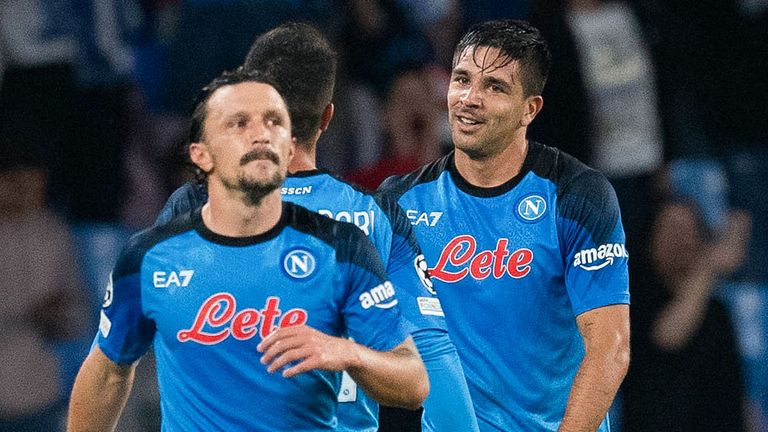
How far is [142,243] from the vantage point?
3.71 metres

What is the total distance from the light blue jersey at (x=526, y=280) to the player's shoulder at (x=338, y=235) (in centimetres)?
104

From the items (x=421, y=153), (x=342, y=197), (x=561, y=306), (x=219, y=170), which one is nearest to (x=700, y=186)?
(x=421, y=153)

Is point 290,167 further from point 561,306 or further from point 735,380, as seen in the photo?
point 735,380

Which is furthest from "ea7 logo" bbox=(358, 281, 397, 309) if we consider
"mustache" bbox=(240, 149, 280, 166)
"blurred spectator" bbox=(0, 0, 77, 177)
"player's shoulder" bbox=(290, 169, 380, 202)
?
"blurred spectator" bbox=(0, 0, 77, 177)

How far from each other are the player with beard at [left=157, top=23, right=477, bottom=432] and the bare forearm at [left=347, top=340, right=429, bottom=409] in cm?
69

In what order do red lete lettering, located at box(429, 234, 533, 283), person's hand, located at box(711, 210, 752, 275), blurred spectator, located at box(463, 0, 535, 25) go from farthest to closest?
blurred spectator, located at box(463, 0, 535, 25) → person's hand, located at box(711, 210, 752, 275) → red lete lettering, located at box(429, 234, 533, 283)

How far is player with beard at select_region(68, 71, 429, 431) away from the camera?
3576mm

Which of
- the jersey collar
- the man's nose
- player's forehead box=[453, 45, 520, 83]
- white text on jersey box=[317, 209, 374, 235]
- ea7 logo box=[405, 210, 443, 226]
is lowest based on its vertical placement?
ea7 logo box=[405, 210, 443, 226]

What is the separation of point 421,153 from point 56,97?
76.8 inches

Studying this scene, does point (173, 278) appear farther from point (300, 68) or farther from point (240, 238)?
point (300, 68)

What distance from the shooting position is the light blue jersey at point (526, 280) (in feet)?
14.8

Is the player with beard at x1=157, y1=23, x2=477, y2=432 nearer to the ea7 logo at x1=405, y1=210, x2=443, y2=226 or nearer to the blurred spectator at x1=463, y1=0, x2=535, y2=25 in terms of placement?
the ea7 logo at x1=405, y1=210, x2=443, y2=226

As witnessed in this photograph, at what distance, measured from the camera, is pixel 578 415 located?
4.30 meters

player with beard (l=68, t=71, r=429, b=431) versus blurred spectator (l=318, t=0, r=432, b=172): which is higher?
player with beard (l=68, t=71, r=429, b=431)
